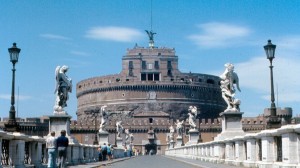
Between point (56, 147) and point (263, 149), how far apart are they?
17.4ft

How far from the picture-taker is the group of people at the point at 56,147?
14.7 m

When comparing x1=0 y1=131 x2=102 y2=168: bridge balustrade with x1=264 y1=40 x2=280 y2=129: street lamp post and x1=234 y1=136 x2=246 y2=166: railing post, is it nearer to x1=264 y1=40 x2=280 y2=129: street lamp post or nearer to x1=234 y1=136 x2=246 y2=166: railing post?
x1=234 y1=136 x2=246 y2=166: railing post

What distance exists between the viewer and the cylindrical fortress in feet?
387

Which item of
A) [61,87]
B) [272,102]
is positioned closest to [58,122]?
[61,87]

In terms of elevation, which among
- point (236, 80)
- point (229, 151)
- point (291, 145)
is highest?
point (236, 80)

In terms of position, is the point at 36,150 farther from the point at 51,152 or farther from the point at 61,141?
the point at 51,152

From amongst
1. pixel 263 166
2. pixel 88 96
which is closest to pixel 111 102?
pixel 88 96

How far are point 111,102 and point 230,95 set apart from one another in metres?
98.6

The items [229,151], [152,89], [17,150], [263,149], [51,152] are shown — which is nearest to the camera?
[17,150]

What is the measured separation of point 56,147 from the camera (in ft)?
49.2

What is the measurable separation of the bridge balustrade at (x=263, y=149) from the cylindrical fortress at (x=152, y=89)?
94342 millimetres

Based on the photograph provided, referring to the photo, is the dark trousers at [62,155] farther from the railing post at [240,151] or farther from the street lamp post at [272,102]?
the street lamp post at [272,102]

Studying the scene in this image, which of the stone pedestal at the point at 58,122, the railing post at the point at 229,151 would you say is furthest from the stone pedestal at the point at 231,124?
the stone pedestal at the point at 58,122

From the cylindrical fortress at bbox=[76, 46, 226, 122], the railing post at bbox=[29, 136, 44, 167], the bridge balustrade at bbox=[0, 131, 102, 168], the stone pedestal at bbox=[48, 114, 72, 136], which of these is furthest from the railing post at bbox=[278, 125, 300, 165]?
the cylindrical fortress at bbox=[76, 46, 226, 122]
